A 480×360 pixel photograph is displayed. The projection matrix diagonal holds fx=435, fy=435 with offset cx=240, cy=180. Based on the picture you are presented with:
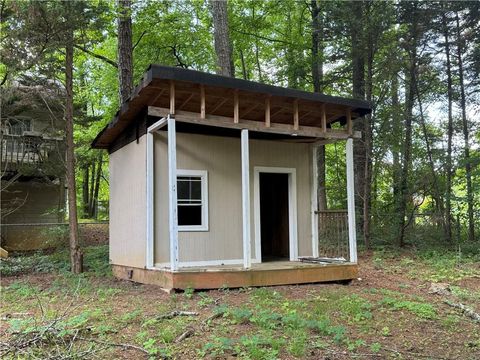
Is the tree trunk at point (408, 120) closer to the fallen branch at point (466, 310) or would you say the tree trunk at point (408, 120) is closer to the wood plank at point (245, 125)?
the wood plank at point (245, 125)

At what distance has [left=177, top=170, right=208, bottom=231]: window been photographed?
816cm

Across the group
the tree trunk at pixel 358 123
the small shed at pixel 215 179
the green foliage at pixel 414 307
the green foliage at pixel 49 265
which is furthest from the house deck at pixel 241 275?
the tree trunk at pixel 358 123

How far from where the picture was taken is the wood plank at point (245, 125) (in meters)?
6.89

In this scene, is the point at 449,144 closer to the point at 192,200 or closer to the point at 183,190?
the point at 192,200

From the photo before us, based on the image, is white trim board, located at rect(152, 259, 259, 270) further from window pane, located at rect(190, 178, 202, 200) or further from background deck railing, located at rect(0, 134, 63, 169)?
background deck railing, located at rect(0, 134, 63, 169)

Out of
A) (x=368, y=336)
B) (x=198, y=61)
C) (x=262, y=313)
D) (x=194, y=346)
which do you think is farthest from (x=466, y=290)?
(x=198, y=61)

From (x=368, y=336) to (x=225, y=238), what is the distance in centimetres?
413

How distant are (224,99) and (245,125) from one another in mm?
648

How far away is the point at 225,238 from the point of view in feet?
27.8

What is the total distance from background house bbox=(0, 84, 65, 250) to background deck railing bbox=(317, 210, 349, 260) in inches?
264

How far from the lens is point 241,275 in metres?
7.15

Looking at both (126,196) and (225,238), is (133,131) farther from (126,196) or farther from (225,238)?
(225,238)

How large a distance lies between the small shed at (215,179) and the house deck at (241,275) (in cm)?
2

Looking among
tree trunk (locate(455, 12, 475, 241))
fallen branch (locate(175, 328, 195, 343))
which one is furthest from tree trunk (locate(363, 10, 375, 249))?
fallen branch (locate(175, 328, 195, 343))
